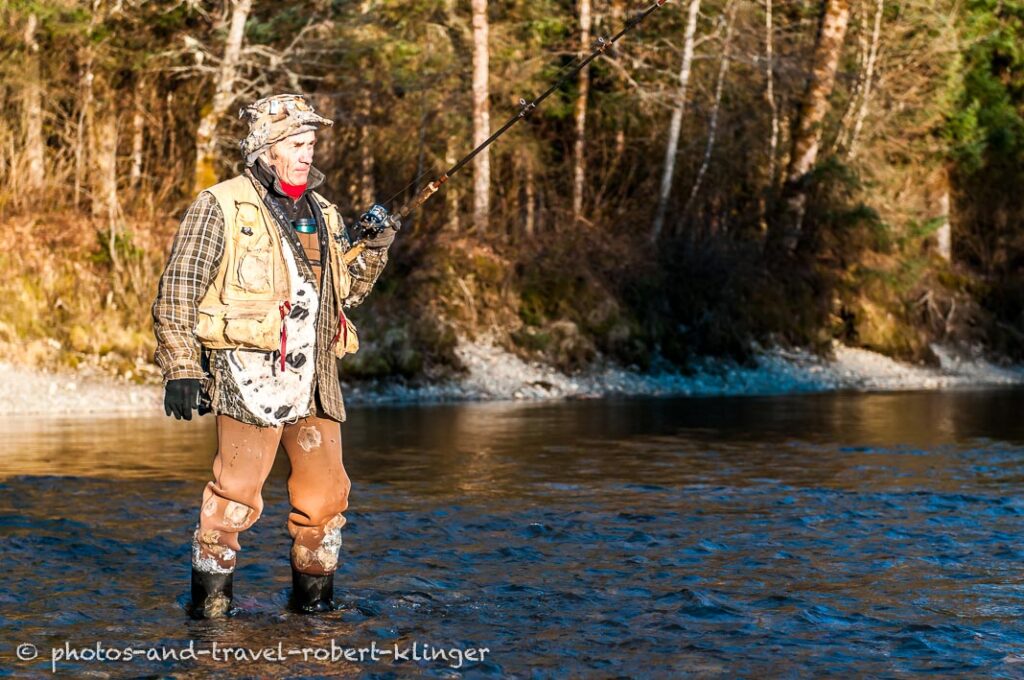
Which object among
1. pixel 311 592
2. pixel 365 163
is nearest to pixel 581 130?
pixel 365 163

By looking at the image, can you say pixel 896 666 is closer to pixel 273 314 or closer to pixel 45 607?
pixel 273 314

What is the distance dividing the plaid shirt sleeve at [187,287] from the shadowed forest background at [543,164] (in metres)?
16.3

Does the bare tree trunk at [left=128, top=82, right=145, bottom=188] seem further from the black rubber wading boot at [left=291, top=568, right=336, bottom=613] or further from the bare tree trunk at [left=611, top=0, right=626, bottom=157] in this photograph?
the black rubber wading boot at [left=291, top=568, right=336, bottom=613]

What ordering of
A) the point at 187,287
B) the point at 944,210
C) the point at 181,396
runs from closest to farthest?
the point at 181,396, the point at 187,287, the point at 944,210

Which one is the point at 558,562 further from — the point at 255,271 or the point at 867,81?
the point at 867,81

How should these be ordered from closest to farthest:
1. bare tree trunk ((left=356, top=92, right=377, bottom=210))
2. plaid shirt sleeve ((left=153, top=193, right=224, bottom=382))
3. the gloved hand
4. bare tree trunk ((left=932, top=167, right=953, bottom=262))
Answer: plaid shirt sleeve ((left=153, top=193, right=224, bottom=382)), the gloved hand, bare tree trunk ((left=356, top=92, right=377, bottom=210)), bare tree trunk ((left=932, top=167, right=953, bottom=262))

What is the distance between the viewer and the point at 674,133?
2941 cm

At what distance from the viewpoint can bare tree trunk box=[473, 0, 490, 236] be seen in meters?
27.0

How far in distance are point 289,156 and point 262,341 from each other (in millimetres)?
856

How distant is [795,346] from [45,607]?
79.1 feet

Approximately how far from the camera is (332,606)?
23.4ft

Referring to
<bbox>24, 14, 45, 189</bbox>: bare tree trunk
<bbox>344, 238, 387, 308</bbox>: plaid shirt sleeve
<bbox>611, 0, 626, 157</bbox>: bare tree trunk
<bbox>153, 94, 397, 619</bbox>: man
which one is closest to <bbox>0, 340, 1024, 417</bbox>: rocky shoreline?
<bbox>24, 14, 45, 189</bbox>: bare tree trunk

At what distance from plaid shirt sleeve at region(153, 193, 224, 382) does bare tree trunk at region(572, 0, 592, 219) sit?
22.7m

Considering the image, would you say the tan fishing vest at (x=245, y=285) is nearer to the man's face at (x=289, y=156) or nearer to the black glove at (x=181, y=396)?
the man's face at (x=289, y=156)
